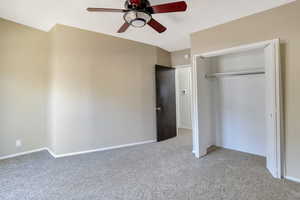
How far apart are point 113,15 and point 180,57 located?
2519 mm

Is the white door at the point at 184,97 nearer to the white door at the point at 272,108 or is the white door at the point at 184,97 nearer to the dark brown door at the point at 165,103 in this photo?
the dark brown door at the point at 165,103

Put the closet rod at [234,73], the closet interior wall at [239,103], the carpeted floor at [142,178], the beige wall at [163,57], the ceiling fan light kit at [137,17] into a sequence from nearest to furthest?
1. the ceiling fan light kit at [137,17]
2. the carpeted floor at [142,178]
3. the closet rod at [234,73]
4. the closet interior wall at [239,103]
5. the beige wall at [163,57]

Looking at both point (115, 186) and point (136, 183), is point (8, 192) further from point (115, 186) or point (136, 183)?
point (136, 183)

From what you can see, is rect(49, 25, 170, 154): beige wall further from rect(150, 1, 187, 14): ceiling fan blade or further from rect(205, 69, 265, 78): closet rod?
rect(150, 1, 187, 14): ceiling fan blade

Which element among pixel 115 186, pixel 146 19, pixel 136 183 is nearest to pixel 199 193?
pixel 136 183

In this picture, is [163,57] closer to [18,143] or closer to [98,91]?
[98,91]

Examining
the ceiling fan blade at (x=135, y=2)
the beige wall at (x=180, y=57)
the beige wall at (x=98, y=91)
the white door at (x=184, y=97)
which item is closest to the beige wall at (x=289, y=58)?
the ceiling fan blade at (x=135, y=2)

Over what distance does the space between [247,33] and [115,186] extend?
323 cm

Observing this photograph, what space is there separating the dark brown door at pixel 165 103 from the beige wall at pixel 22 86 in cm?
276

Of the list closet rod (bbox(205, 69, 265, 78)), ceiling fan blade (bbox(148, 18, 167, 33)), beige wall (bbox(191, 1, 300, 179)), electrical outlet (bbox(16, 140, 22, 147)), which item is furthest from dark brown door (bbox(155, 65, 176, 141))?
electrical outlet (bbox(16, 140, 22, 147))

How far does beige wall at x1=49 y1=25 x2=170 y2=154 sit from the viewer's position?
352 centimetres

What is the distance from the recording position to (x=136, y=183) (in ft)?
8.09

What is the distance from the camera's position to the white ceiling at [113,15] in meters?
2.61

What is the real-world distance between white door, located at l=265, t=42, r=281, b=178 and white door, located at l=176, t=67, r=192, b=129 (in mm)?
3654
